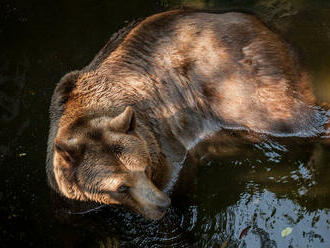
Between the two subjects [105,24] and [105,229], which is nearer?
[105,229]

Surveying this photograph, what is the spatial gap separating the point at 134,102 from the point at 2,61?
3.76m

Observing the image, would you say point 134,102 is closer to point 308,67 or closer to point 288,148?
point 288,148

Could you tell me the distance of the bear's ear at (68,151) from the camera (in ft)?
15.3

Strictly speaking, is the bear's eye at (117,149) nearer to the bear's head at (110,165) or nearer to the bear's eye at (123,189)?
the bear's head at (110,165)

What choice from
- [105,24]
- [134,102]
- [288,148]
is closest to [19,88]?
[105,24]

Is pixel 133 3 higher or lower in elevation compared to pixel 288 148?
higher

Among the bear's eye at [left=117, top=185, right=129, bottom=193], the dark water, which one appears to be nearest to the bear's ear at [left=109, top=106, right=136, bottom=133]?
the bear's eye at [left=117, top=185, right=129, bottom=193]

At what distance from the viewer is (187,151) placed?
671 cm

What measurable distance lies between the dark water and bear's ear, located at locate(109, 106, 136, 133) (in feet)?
4.67

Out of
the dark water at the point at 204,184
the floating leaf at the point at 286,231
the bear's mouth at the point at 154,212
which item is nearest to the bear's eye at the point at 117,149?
the bear's mouth at the point at 154,212

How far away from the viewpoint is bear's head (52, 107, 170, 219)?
4.76m

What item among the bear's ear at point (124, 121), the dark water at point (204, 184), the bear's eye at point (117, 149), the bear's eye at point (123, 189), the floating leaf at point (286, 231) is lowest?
the floating leaf at point (286, 231)

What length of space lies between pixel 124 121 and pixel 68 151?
73 cm

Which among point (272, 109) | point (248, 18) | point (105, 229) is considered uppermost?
point (248, 18)
